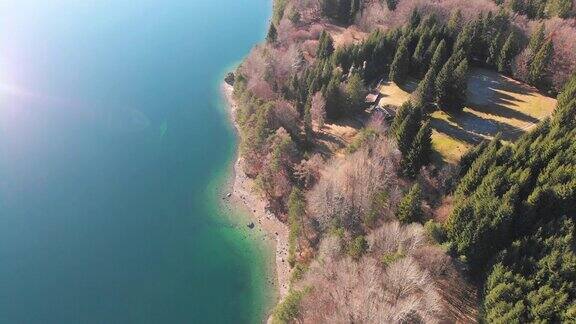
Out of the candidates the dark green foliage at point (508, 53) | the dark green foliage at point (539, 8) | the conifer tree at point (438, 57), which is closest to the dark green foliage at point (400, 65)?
the conifer tree at point (438, 57)

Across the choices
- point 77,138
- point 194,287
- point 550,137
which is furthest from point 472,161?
point 77,138

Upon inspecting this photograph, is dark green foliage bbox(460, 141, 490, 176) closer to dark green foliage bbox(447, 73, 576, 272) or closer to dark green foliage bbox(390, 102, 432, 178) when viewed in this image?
dark green foliage bbox(447, 73, 576, 272)

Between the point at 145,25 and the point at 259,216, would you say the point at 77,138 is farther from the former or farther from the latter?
the point at 145,25

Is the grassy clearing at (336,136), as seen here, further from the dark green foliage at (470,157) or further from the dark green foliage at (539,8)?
the dark green foliage at (539,8)

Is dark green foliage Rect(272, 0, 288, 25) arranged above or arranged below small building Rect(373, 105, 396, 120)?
below

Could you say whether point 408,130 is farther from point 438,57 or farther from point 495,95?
point 495,95

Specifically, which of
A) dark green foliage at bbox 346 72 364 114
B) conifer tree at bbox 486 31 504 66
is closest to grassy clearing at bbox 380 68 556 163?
conifer tree at bbox 486 31 504 66

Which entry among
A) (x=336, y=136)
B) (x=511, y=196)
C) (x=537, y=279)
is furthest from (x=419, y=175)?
(x=537, y=279)
